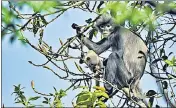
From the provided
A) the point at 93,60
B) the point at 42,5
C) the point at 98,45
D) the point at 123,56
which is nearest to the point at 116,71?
the point at 123,56

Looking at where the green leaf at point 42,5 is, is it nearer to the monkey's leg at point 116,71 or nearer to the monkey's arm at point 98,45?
the monkey's arm at point 98,45

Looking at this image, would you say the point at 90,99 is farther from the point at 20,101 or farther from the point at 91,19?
the point at 91,19

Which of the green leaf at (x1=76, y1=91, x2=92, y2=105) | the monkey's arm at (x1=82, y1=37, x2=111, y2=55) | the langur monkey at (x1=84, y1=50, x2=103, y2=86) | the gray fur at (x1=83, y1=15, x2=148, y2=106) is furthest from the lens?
the gray fur at (x1=83, y1=15, x2=148, y2=106)

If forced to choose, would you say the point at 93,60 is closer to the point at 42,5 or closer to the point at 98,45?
the point at 98,45

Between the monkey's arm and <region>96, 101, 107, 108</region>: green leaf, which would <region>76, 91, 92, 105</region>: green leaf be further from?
the monkey's arm

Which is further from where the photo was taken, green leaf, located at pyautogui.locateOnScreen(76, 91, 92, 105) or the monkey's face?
Result: the monkey's face

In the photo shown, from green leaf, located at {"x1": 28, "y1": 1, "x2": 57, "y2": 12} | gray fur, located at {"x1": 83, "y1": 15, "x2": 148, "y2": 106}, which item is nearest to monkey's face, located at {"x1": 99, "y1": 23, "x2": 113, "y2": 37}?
gray fur, located at {"x1": 83, "y1": 15, "x2": 148, "y2": 106}

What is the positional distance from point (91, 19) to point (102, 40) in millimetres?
1029

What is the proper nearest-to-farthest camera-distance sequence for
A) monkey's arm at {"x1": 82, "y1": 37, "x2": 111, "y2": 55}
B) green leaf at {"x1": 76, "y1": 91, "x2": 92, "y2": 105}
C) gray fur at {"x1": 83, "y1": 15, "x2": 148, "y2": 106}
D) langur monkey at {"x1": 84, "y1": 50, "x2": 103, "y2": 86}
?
green leaf at {"x1": 76, "y1": 91, "x2": 92, "y2": 105}, langur monkey at {"x1": 84, "y1": 50, "x2": 103, "y2": 86}, monkey's arm at {"x1": 82, "y1": 37, "x2": 111, "y2": 55}, gray fur at {"x1": 83, "y1": 15, "x2": 148, "y2": 106}

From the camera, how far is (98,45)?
435 cm

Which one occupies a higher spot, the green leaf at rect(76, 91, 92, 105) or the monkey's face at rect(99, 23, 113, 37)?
the monkey's face at rect(99, 23, 113, 37)

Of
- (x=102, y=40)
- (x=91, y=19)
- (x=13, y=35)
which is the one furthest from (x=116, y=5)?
(x=102, y=40)

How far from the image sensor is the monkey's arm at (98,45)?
3928 millimetres

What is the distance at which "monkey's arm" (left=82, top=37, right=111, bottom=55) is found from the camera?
3.93 m
